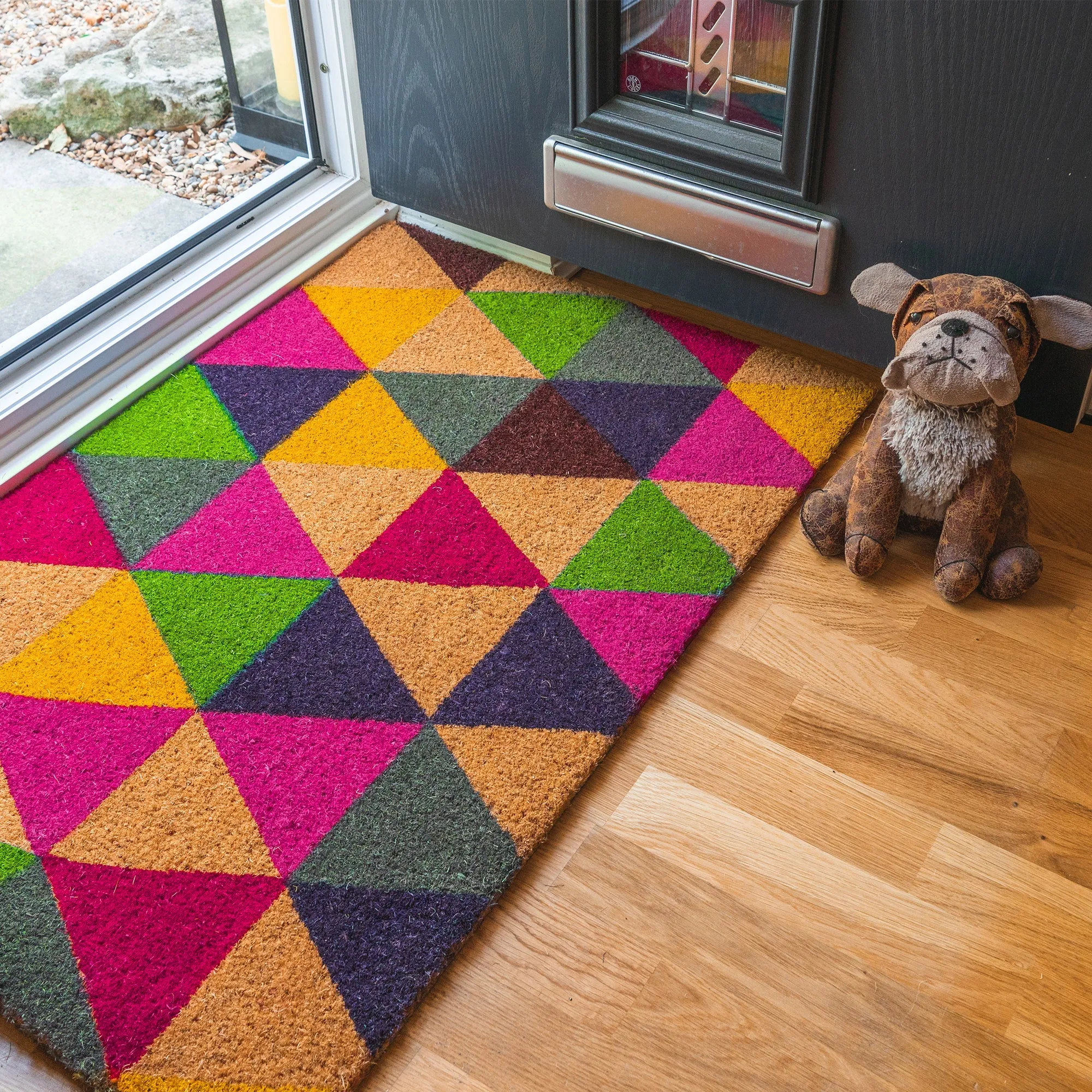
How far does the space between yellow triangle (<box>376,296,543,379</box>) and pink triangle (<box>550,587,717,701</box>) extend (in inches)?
17.1

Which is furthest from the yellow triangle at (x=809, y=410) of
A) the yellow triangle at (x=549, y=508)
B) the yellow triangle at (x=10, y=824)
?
the yellow triangle at (x=10, y=824)

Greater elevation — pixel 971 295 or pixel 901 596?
pixel 971 295

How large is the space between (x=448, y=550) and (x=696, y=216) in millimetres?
561

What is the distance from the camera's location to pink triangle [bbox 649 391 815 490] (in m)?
1.52

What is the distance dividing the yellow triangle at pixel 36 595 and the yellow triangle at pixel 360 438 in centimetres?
29

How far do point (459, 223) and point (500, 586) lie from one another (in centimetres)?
75

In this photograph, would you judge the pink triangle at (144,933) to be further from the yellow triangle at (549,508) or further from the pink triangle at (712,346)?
the pink triangle at (712,346)

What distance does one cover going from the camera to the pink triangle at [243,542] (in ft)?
4.70

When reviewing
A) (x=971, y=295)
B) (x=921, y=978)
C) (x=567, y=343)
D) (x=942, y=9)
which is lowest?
(x=921, y=978)

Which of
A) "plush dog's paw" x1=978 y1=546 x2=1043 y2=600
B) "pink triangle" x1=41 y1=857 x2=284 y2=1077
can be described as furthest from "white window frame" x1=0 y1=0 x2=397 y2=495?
"plush dog's paw" x1=978 y1=546 x2=1043 y2=600

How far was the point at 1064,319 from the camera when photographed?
129 centimetres

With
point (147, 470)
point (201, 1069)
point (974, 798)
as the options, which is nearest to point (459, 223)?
point (147, 470)

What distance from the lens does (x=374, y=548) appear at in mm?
1448

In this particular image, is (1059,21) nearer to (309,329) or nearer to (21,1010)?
(309,329)
